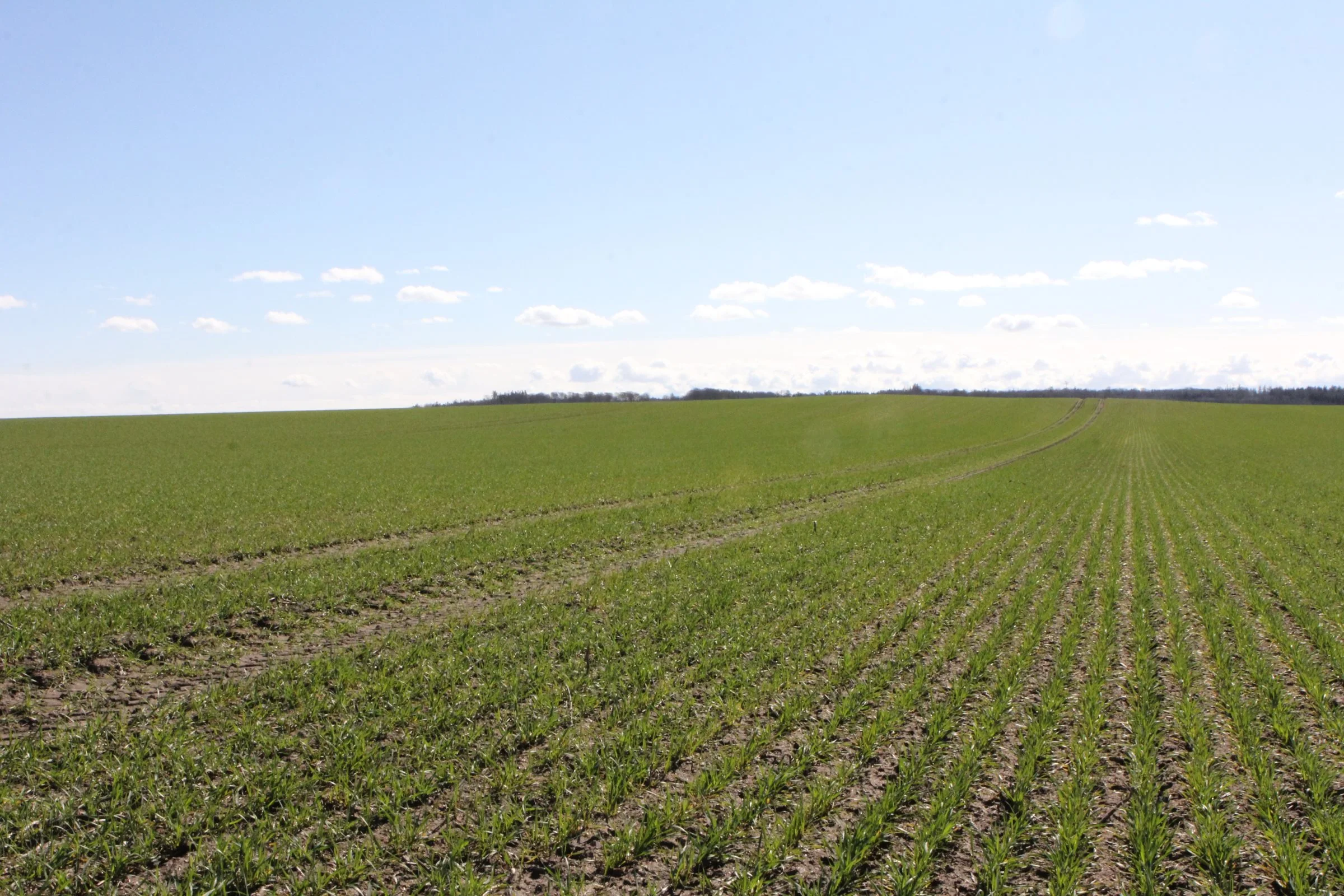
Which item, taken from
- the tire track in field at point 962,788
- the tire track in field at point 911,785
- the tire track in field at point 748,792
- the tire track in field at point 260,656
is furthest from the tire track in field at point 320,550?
the tire track in field at point 962,788

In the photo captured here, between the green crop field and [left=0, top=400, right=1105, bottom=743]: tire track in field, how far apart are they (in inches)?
3.0

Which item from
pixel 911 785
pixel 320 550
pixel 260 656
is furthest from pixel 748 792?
pixel 320 550

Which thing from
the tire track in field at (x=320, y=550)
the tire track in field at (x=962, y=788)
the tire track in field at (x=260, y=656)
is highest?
the tire track in field at (x=320, y=550)

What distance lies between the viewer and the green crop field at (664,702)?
18.6 feet

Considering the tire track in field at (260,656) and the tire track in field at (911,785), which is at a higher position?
the tire track in field at (260,656)

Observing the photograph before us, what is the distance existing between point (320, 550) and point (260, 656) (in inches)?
303

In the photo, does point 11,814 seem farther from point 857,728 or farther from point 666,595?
point 666,595

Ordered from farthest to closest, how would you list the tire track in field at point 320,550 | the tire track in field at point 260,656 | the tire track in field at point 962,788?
the tire track in field at point 320,550 → the tire track in field at point 260,656 → the tire track in field at point 962,788

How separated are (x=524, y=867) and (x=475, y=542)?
13522 mm

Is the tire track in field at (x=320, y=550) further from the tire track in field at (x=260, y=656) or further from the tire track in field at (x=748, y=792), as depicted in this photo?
the tire track in field at (x=748, y=792)

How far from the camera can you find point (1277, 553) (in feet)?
59.0

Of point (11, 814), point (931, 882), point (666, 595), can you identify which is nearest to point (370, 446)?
point (666, 595)

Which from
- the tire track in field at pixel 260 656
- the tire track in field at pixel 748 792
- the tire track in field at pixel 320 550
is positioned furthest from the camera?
the tire track in field at pixel 320 550

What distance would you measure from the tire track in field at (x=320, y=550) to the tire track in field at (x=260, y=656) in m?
1.27
